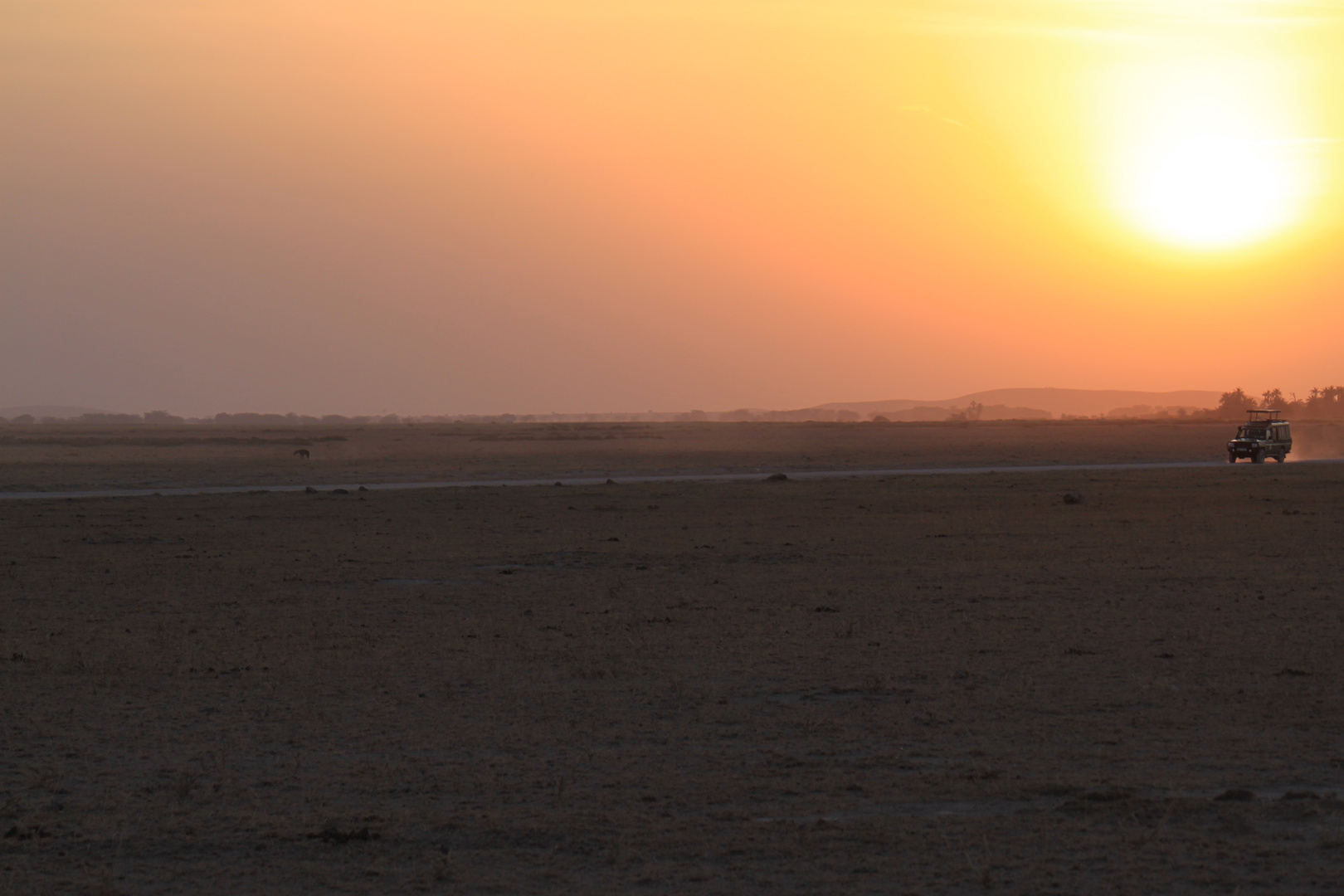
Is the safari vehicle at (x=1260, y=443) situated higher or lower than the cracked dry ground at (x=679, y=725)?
higher

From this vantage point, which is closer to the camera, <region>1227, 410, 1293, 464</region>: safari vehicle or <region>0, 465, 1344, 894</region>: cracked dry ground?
<region>0, 465, 1344, 894</region>: cracked dry ground

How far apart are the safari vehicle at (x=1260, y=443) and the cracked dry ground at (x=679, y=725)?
41.8 meters

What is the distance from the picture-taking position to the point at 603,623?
50.4 feet

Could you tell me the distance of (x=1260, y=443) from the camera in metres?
61.2

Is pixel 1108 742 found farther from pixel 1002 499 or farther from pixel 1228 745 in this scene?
pixel 1002 499

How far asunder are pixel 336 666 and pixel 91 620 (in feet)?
17.2

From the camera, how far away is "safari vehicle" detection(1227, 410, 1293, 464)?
60.9 m

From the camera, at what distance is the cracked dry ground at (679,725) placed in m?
6.70

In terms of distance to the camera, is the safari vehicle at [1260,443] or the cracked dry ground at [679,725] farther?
the safari vehicle at [1260,443]

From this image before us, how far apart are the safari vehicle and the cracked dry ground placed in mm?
41767

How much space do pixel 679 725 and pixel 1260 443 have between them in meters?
59.4

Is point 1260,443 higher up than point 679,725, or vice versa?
point 1260,443

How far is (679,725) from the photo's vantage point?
9805 millimetres

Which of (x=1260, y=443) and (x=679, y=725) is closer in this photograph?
(x=679, y=725)
